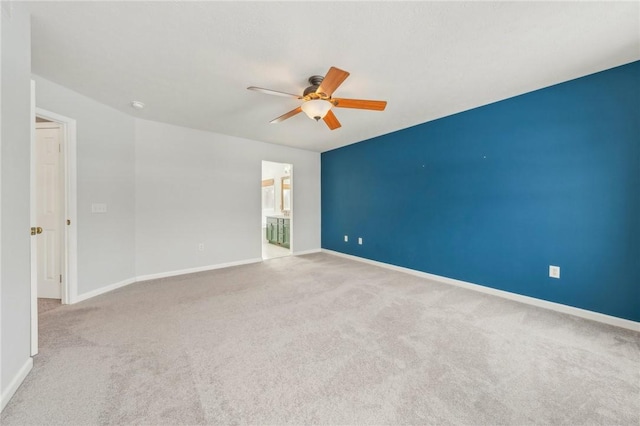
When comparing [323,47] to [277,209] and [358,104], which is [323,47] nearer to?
[358,104]

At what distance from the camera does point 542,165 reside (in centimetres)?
268

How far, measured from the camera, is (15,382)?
143 centimetres

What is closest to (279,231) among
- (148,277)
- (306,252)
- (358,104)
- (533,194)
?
(306,252)

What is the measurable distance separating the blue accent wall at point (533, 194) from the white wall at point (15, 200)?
4.25 meters

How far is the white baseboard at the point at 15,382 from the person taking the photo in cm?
133

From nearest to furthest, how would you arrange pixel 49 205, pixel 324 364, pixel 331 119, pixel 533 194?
pixel 324 364
pixel 331 119
pixel 533 194
pixel 49 205

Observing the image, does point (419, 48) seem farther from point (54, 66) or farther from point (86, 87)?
point (86, 87)

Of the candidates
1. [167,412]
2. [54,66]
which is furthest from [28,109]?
[167,412]

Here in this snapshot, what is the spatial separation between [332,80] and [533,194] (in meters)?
2.66

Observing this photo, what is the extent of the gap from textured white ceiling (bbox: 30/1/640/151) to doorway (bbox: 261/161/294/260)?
308cm

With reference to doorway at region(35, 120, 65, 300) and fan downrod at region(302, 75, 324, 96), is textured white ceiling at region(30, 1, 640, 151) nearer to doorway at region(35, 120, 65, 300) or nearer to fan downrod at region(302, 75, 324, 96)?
fan downrod at region(302, 75, 324, 96)

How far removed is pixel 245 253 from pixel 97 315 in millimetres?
2388

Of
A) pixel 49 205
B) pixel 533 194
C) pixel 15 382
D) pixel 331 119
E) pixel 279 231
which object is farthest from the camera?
pixel 279 231

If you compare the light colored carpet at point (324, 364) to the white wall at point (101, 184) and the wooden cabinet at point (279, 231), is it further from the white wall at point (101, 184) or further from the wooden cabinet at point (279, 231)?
the wooden cabinet at point (279, 231)
